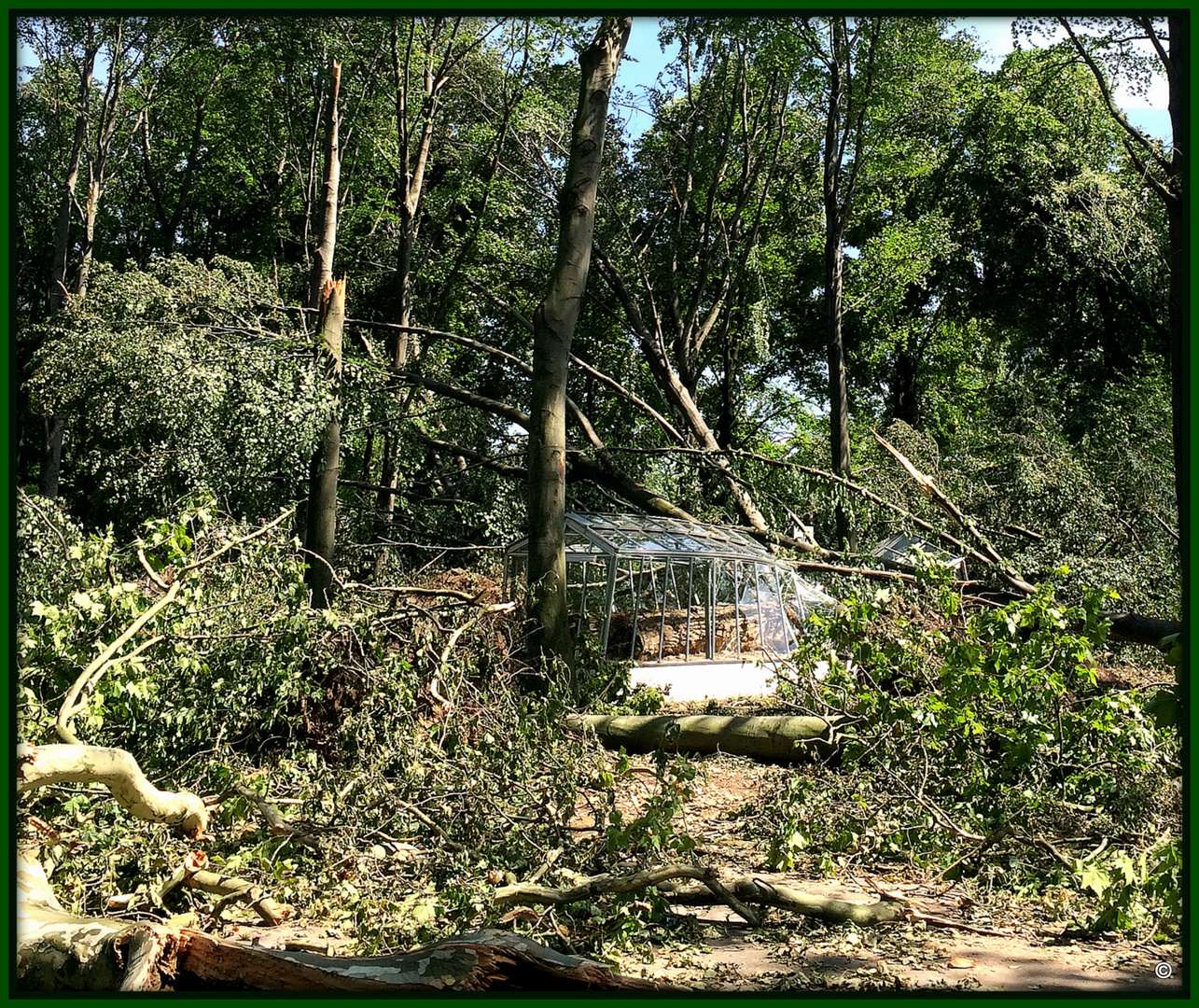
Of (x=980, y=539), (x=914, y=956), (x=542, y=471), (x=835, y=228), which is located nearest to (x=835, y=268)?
(x=835, y=228)

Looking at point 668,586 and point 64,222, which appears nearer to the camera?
point 668,586

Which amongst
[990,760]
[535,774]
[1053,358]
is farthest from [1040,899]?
[1053,358]

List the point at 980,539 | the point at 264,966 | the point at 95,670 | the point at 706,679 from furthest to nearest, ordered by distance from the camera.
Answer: the point at 706,679 → the point at 980,539 → the point at 95,670 → the point at 264,966

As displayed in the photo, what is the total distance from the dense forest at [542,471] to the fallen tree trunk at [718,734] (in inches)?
10.2

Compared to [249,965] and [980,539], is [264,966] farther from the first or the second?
[980,539]

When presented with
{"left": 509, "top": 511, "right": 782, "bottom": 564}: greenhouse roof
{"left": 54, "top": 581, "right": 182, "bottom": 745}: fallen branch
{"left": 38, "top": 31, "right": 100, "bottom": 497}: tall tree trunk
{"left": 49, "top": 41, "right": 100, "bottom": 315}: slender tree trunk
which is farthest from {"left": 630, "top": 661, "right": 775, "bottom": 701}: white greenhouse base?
{"left": 49, "top": 41, "right": 100, "bottom": 315}: slender tree trunk

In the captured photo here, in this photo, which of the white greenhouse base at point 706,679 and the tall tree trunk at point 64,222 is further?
the tall tree trunk at point 64,222

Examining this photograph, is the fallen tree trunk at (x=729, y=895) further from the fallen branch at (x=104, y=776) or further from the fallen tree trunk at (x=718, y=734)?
the fallen tree trunk at (x=718, y=734)

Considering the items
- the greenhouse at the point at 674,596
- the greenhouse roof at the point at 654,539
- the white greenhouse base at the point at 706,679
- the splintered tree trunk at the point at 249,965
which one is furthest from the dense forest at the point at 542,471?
the white greenhouse base at the point at 706,679

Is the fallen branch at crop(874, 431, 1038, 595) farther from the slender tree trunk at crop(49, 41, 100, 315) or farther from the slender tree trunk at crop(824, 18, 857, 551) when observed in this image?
the slender tree trunk at crop(49, 41, 100, 315)

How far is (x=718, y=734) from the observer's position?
26.5 feet

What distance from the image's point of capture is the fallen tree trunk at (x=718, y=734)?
7.71 meters

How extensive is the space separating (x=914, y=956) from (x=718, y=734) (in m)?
4.19

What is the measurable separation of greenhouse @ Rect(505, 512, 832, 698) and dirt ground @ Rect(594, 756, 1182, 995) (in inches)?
314
